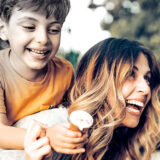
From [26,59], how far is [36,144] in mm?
126

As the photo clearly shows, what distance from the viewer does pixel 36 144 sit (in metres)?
0.39

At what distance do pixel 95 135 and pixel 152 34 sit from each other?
1.21 metres

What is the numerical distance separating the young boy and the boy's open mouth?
0.13m

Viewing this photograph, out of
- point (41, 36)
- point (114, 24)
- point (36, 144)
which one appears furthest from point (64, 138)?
point (114, 24)

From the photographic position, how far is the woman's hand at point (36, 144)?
39cm

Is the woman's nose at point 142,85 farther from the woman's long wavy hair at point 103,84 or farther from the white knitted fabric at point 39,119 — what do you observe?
the white knitted fabric at point 39,119

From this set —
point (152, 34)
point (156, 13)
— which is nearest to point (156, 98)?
point (152, 34)

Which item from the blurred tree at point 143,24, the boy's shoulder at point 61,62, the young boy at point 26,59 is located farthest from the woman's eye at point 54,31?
the blurred tree at point 143,24

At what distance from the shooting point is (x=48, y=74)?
0.51 metres

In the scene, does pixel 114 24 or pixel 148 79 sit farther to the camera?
pixel 114 24

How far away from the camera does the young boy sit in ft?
1.37

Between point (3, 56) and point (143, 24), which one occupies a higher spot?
point (3, 56)

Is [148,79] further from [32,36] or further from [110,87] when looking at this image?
[32,36]

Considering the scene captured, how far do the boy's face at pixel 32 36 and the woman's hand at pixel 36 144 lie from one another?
10 cm
